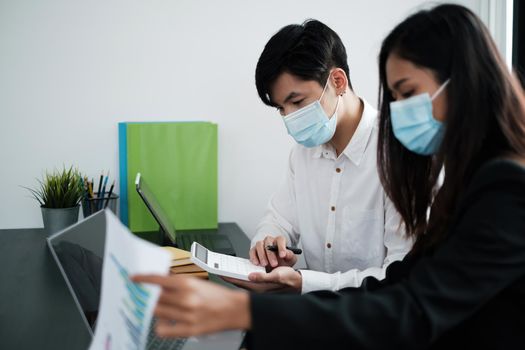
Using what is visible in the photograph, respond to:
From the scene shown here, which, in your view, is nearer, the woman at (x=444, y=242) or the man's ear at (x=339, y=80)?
the woman at (x=444, y=242)

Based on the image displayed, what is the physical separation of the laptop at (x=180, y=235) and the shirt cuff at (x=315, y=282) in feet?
1.10

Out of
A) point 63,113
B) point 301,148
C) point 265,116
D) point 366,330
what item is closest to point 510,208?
point 366,330

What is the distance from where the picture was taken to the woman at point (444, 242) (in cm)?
67

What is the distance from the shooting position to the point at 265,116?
1941mm

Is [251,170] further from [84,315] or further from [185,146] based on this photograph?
[84,315]

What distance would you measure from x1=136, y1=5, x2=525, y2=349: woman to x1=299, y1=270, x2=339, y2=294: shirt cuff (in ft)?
1.13

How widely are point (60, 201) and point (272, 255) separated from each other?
776 millimetres

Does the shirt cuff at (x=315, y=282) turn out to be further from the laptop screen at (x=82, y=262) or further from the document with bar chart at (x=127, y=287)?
the document with bar chart at (x=127, y=287)

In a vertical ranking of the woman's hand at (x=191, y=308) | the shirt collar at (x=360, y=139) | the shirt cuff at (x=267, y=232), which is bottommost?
the shirt cuff at (x=267, y=232)

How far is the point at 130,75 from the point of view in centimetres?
183

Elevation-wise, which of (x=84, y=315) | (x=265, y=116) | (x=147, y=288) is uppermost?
(x=265, y=116)

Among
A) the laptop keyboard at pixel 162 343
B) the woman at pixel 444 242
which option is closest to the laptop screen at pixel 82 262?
the laptop keyboard at pixel 162 343

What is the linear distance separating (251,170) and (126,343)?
53.0 inches

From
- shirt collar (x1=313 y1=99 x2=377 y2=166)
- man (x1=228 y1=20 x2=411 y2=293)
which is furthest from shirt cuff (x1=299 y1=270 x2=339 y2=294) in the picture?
shirt collar (x1=313 y1=99 x2=377 y2=166)
